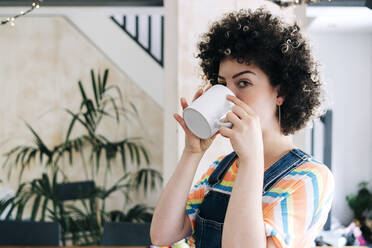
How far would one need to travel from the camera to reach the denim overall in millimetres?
775

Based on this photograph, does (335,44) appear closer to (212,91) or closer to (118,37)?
(118,37)

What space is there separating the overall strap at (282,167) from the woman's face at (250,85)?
100 mm

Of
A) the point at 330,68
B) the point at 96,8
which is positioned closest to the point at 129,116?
the point at 96,8

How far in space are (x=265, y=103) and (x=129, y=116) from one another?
3606 mm

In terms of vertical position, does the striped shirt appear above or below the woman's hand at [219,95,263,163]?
below

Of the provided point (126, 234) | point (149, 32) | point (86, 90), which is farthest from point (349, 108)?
point (126, 234)

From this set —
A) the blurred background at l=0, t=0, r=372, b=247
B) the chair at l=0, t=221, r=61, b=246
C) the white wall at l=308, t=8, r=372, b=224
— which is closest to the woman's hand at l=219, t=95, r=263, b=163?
the chair at l=0, t=221, r=61, b=246

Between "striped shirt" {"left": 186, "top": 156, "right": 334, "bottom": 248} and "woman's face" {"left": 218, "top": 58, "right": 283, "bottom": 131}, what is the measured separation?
0.51ft

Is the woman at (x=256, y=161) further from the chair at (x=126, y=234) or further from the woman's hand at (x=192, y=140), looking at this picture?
the chair at (x=126, y=234)

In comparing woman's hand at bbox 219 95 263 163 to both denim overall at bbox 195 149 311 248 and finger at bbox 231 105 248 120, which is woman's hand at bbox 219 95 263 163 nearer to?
finger at bbox 231 105 248 120

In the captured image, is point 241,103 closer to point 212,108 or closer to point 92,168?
point 212,108

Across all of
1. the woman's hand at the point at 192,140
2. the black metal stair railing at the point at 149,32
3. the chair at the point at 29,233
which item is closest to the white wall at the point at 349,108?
the black metal stair railing at the point at 149,32

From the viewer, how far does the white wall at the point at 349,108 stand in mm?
5652

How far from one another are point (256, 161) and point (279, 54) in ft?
0.89
